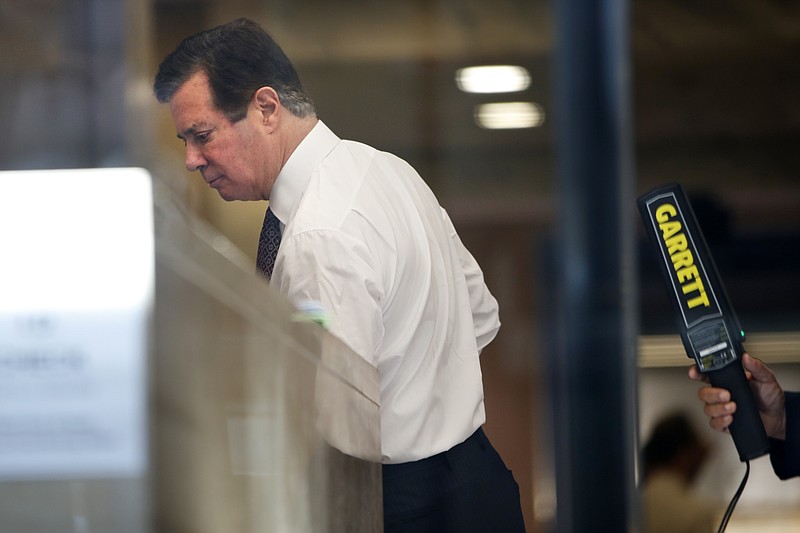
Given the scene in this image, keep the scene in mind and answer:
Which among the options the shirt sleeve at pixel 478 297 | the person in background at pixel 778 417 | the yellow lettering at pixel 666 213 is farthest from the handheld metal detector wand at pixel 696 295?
the shirt sleeve at pixel 478 297

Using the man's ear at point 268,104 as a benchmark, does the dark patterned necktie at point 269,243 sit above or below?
below

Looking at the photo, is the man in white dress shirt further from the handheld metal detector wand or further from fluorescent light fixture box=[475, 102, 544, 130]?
fluorescent light fixture box=[475, 102, 544, 130]

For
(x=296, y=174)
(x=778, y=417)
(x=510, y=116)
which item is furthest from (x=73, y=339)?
(x=510, y=116)

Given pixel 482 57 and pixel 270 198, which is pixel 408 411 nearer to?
pixel 270 198

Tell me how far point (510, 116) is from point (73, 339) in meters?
2.61

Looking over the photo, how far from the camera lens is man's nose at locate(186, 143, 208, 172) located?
Answer: 1124mm

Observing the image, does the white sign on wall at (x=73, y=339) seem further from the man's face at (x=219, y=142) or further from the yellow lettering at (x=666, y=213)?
the yellow lettering at (x=666, y=213)

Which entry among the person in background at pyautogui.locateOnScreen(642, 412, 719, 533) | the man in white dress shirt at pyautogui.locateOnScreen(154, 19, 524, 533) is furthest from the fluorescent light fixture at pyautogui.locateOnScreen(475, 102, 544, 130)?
the man in white dress shirt at pyautogui.locateOnScreen(154, 19, 524, 533)

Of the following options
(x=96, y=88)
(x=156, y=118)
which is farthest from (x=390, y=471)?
(x=96, y=88)

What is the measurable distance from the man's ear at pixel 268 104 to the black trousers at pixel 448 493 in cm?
39

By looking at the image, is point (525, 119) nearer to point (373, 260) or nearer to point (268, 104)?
point (268, 104)

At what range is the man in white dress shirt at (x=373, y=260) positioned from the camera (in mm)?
1040

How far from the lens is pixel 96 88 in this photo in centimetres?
167

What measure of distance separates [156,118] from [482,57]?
2046 mm
